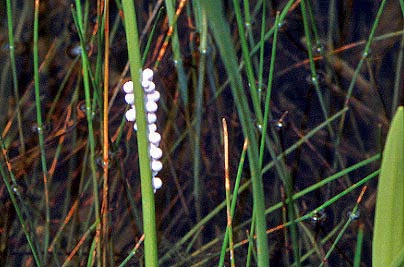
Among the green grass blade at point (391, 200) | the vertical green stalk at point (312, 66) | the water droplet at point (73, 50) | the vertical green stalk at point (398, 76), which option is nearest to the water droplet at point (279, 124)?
the vertical green stalk at point (312, 66)

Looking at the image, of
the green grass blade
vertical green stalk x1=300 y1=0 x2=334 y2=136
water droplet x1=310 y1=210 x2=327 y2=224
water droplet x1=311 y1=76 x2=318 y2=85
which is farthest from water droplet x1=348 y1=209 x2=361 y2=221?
the green grass blade

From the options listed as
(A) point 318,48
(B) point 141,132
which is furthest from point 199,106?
(B) point 141,132

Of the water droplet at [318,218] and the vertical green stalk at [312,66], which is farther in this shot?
the vertical green stalk at [312,66]

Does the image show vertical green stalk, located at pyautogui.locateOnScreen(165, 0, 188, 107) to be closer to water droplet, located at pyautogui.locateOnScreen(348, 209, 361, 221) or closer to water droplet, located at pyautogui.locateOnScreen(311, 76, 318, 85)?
water droplet, located at pyautogui.locateOnScreen(311, 76, 318, 85)

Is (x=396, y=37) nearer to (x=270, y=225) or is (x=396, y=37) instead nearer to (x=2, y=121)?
(x=270, y=225)

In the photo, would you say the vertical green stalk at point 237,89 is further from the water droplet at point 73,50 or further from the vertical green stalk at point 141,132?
the water droplet at point 73,50

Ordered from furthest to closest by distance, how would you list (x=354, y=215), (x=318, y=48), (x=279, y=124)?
(x=318, y=48) < (x=279, y=124) < (x=354, y=215)

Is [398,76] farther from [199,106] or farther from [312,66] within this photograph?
[199,106]
